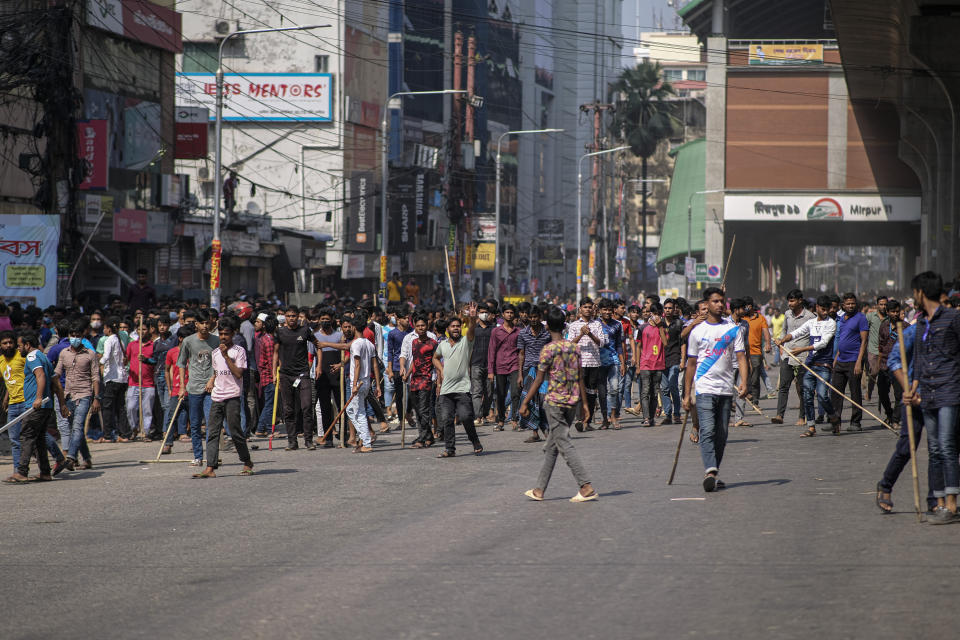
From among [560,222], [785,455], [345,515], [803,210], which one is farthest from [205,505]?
[560,222]

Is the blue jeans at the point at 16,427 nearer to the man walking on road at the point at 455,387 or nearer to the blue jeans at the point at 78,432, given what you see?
the blue jeans at the point at 78,432

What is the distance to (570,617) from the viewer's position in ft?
22.1

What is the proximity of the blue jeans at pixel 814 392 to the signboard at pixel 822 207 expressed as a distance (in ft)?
156

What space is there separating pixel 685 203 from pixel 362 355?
62514 mm

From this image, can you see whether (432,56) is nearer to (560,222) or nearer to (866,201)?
(560,222)

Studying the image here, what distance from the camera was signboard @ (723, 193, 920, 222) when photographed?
206 feet

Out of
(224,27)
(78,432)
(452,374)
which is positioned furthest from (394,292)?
(78,432)

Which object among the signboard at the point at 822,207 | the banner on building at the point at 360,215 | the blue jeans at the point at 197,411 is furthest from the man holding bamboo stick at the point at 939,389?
the signboard at the point at 822,207

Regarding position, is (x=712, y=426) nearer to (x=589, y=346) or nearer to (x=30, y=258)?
(x=589, y=346)

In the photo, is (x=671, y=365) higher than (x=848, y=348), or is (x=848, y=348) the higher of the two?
(x=848, y=348)

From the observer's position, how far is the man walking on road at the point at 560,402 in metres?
10.9

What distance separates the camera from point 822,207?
208 ft

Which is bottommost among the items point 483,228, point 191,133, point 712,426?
point 712,426

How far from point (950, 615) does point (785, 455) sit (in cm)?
780
